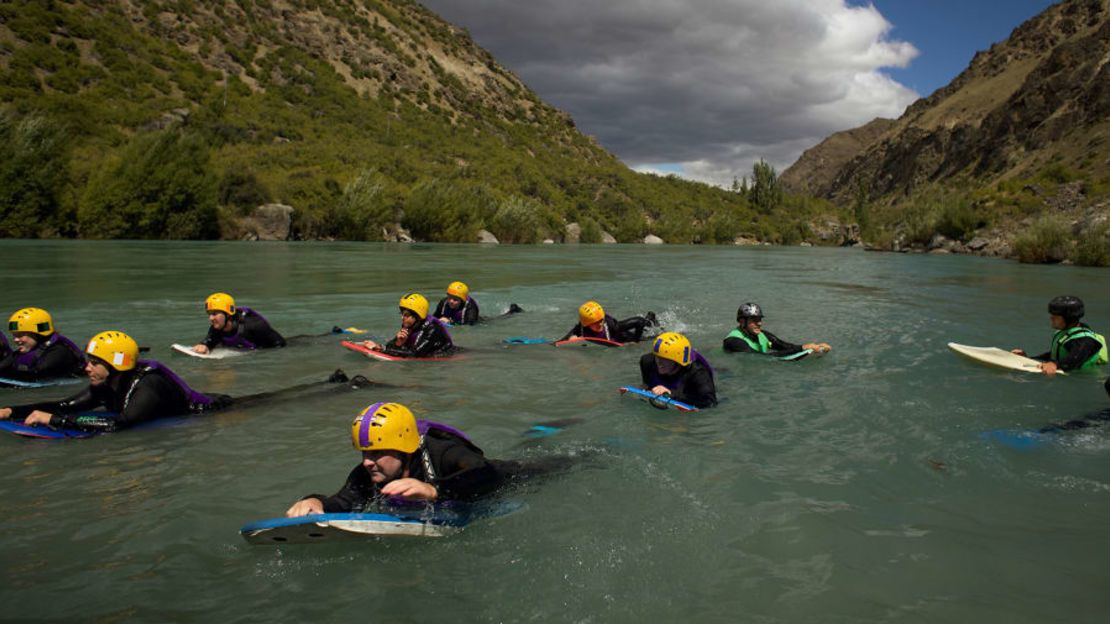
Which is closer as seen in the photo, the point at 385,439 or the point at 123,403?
the point at 385,439

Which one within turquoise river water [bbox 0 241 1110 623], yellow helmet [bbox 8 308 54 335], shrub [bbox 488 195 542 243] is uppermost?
shrub [bbox 488 195 542 243]

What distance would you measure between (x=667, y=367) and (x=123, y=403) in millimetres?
6539

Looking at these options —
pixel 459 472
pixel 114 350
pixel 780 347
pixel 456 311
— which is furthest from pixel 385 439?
pixel 456 311

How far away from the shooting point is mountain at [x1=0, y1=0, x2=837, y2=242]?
45344 millimetres

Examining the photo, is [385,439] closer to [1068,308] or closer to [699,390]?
[699,390]

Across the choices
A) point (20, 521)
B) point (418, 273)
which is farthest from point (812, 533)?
point (418, 273)

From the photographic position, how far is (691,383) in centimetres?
868

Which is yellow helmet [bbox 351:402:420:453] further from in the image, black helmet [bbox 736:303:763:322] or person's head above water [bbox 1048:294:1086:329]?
person's head above water [bbox 1048:294:1086:329]

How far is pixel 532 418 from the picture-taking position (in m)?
8.43

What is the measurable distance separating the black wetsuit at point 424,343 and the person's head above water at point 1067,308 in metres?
9.98

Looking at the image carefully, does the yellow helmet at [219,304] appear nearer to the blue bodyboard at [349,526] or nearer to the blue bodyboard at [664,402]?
the blue bodyboard at [664,402]

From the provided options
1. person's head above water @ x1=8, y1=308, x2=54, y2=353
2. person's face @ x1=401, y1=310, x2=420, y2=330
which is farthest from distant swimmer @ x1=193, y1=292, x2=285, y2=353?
person's face @ x1=401, y1=310, x2=420, y2=330

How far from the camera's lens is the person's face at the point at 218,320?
11.2m

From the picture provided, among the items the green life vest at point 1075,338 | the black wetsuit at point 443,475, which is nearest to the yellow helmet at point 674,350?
the black wetsuit at point 443,475
